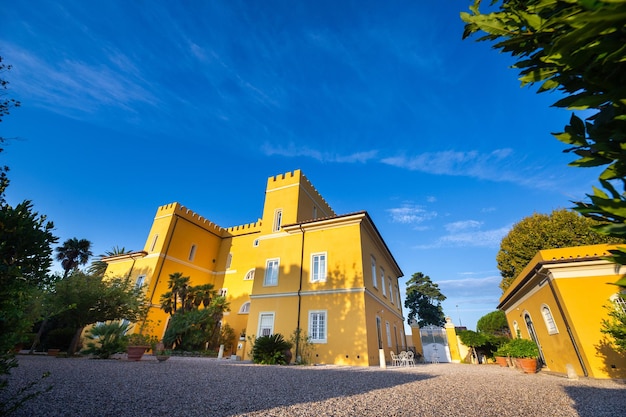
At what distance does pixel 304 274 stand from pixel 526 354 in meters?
10.7

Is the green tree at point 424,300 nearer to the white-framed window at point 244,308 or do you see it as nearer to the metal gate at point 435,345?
the metal gate at point 435,345

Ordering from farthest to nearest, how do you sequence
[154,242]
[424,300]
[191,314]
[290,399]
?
[424,300] → [154,242] → [191,314] → [290,399]

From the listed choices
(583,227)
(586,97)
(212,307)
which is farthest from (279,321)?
(583,227)

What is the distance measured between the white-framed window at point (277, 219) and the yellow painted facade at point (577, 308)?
1400 cm

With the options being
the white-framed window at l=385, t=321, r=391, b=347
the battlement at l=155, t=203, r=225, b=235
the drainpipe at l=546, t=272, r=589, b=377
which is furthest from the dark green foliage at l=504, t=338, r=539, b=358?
the battlement at l=155, t=203, r=225, b=235

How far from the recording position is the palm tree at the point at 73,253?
82.4 ft

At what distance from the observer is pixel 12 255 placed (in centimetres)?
316

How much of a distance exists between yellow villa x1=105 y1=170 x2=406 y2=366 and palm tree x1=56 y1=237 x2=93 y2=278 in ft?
9.88

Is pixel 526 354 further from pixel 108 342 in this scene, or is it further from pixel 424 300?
pixel 424 300

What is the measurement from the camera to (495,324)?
27094 millimetres

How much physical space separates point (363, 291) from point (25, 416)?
11.9 metres

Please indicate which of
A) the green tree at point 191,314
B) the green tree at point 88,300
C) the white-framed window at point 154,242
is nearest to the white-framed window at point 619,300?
the green tree at point 88,300

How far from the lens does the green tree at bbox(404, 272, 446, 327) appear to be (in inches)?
1390

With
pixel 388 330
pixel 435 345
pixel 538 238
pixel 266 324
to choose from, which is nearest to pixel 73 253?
pixel 266 324
